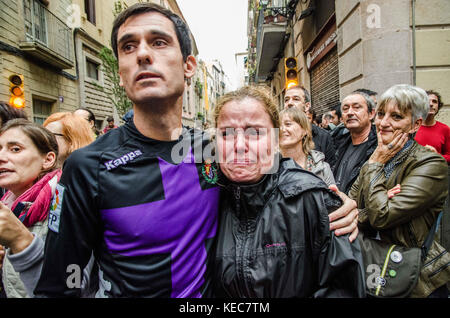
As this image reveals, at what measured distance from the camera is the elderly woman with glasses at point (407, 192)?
1626 millimetres

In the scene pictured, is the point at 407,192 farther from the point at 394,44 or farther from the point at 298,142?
the point at 394,44

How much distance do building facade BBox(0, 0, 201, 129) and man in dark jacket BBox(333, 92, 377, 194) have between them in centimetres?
581

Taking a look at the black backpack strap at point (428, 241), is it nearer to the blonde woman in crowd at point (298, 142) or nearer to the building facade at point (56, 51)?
the blonde woman in crowd at point (298, 142)

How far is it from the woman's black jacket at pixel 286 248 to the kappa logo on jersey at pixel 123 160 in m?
0.48

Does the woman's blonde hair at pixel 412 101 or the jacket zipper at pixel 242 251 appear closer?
the jacket zipper at pixel 242 251

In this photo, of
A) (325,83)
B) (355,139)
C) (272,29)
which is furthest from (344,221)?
(272,29)

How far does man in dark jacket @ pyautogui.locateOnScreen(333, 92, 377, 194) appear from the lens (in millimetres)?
2701

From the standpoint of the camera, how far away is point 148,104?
1.25m

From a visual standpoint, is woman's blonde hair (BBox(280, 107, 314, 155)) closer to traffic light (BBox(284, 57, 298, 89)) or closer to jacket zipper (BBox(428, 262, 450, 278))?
jacket zipper (BBox(428, 262, 450, 278))

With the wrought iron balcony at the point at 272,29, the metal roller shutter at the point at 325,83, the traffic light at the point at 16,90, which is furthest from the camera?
the wrought iron balcony at the point at 272,29

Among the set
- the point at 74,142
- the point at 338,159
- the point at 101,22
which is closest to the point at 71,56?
the point at 101,22

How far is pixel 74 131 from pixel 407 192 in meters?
2.51

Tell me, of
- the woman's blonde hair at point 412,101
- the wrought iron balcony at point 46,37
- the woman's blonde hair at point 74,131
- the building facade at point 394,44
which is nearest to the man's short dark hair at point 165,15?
the woman's blonde hair at point 74,131
